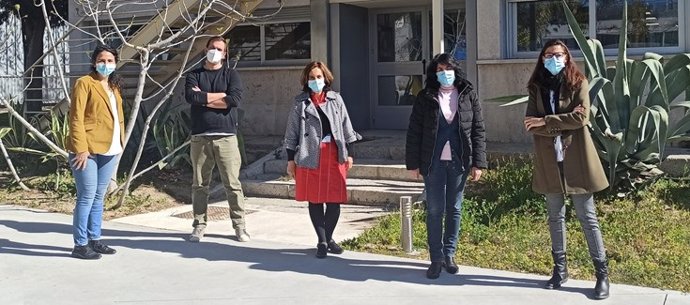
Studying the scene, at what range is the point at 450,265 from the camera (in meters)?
6.00

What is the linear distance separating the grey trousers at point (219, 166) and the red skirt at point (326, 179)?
0.87 metres

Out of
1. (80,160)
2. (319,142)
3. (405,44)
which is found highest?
(405,44)

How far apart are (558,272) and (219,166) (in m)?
3.17

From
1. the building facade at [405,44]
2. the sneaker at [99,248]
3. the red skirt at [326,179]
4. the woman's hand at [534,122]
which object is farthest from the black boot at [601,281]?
the building facade at [405,44]

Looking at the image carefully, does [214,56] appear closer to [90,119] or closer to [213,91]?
[213,91]

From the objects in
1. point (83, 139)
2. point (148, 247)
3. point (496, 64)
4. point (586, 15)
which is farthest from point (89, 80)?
point (586, 15)

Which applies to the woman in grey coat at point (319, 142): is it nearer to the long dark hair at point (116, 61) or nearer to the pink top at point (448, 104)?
the pink top at point (448, 104)

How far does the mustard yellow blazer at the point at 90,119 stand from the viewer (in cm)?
642

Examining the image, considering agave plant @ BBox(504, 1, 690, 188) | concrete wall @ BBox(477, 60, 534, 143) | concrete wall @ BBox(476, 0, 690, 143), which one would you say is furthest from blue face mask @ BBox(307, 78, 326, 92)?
concrete wall @ BBox(476, 0, 690, 143)

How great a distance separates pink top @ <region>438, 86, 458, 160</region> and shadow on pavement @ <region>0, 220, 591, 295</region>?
36.4 inches

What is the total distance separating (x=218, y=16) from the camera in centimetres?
1169

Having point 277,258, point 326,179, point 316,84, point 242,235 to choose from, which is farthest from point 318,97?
point 242,235

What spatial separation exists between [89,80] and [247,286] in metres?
2.27

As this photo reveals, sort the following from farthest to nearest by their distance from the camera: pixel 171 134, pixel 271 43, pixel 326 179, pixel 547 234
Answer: pixel 271 43 → pixel 171 134 → pixel 547 234 → pixel 326 179
